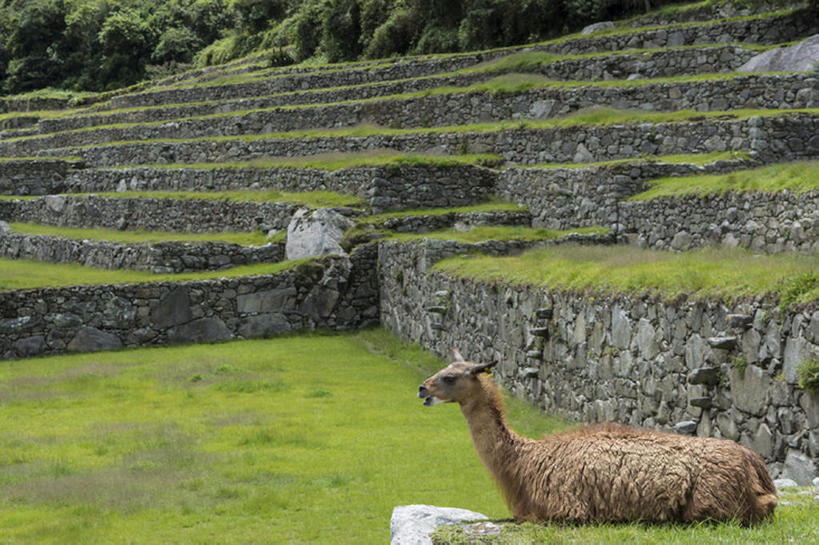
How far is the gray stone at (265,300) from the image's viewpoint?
891 inches

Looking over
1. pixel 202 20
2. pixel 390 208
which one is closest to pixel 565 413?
pixel 390 208

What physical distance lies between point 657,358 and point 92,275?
1750 centimetres

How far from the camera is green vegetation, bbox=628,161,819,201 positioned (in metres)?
16.0

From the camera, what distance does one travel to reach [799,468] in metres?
8.35

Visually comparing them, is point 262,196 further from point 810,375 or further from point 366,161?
point 810,375

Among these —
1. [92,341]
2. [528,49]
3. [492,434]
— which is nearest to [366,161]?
[92,341]

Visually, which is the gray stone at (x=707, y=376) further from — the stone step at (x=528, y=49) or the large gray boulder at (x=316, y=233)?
the stone step at (x=528, y=49)

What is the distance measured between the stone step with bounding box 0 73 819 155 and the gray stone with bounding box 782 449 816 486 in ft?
53.6

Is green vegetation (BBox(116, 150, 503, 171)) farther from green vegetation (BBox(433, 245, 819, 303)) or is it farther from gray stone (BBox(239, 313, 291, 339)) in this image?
green vegetation (BBox(433, 245, 819, 303))

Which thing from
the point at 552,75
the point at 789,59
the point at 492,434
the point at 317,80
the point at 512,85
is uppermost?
the point at 317,80

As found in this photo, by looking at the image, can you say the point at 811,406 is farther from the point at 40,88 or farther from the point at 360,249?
the point at 40,88

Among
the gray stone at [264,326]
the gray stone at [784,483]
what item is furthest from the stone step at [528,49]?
the gray stone at [784,483]

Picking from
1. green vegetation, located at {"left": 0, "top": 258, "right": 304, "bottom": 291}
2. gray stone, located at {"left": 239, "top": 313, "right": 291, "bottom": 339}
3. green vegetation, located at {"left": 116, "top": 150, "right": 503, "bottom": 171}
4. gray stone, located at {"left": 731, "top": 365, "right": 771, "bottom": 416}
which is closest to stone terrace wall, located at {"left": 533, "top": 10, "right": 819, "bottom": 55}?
green vegetation, located at {"left": 116, "top": 150, "right": 503, "bottom": 171}

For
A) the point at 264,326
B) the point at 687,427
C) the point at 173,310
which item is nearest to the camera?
the point at 687,427
